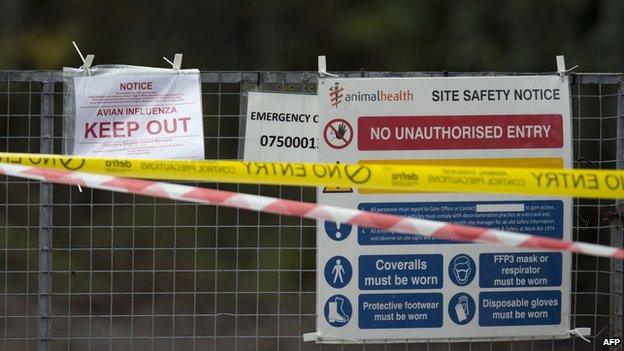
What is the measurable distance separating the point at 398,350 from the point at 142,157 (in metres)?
3.51

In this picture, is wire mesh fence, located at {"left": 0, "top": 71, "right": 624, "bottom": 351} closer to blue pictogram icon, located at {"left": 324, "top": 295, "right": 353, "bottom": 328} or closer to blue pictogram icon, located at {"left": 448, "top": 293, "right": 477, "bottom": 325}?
blue pictogram icon, located at {"left": 324, "top": 295, "right": 353, "bottom": 328}

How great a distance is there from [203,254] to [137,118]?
6.88 feet

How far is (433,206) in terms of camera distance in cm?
650

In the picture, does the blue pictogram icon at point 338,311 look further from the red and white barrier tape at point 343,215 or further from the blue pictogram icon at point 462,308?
the red and white barrier tape at point 343,215

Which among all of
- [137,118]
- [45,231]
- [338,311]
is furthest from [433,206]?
[45,231]

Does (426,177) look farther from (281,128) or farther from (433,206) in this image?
(281,128)

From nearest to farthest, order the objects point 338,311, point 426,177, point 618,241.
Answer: point 426,177 < point 338,311 < point 618,241

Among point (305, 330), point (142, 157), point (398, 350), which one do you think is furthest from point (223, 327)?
point (142, 157)

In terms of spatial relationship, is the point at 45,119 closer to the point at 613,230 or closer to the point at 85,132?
the point at 85,132

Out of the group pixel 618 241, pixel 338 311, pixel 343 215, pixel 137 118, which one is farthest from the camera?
pixel 618 241

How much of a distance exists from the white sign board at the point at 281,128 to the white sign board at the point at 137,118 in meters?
0.30

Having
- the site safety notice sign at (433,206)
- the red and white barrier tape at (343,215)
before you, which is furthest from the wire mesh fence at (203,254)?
the red and white barrier tape at (343,215)

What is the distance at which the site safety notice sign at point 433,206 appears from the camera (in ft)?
21.1

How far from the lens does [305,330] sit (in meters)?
9.12
